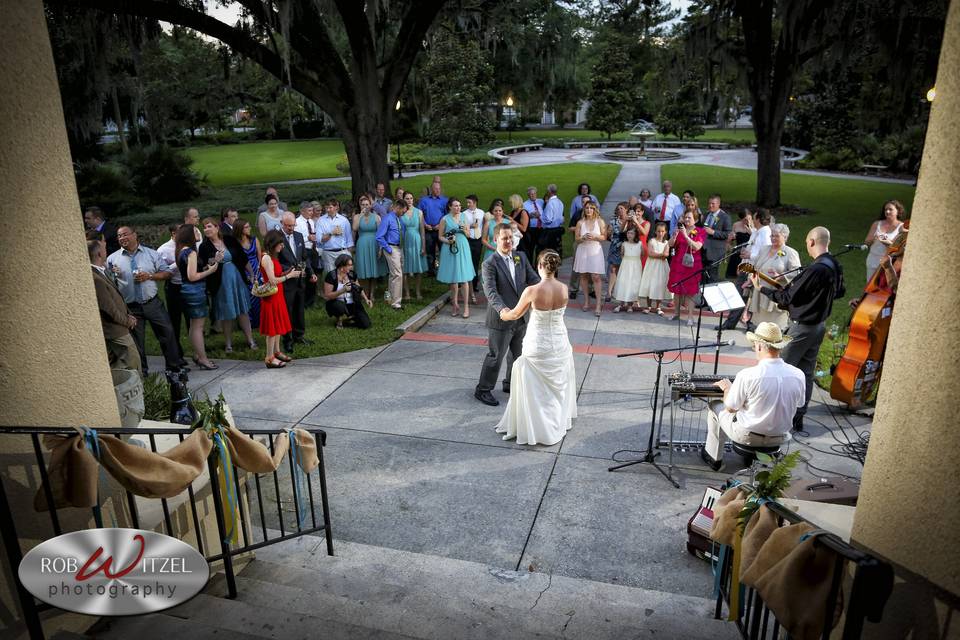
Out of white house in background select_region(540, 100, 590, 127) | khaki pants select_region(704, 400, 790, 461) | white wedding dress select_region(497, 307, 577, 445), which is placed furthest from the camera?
white house in background select_region(540, 100, 590, 127)

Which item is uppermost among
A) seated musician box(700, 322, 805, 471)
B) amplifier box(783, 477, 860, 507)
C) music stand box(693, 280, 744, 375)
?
music stand box(693, 280, 744, 375)

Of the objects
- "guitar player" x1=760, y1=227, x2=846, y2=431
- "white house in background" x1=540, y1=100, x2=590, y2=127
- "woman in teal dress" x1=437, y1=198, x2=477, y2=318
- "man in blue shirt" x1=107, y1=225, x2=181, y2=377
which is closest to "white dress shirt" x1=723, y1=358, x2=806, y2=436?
"guitar player" x1=760, y1=227, x2=846, y2=431

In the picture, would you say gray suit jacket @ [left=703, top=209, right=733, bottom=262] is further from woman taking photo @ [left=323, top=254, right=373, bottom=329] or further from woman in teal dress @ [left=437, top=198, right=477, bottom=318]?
woman taking photo @ [left=323, top=254, right=373, bottom=329]

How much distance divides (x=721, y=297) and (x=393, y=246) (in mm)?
5938

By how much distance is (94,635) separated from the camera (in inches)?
146

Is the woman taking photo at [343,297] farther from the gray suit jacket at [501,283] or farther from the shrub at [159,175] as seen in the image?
the shrub at [159,175]

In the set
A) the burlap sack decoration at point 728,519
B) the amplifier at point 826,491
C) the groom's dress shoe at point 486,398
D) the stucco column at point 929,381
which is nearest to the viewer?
the stucco column at point 929,381

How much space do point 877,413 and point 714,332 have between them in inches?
304

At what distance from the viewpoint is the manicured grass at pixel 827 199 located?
529 inches

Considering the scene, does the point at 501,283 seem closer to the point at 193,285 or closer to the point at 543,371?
the point at 543,371

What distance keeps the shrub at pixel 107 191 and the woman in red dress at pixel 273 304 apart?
15.6 m

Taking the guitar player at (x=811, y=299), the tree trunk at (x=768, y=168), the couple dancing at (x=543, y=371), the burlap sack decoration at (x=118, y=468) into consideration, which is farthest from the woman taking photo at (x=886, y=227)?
the tree trunk at (x=768, y=168)

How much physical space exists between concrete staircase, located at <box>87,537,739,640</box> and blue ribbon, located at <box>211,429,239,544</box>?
15.1 inches

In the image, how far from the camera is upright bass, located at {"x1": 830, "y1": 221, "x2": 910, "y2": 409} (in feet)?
23.2
